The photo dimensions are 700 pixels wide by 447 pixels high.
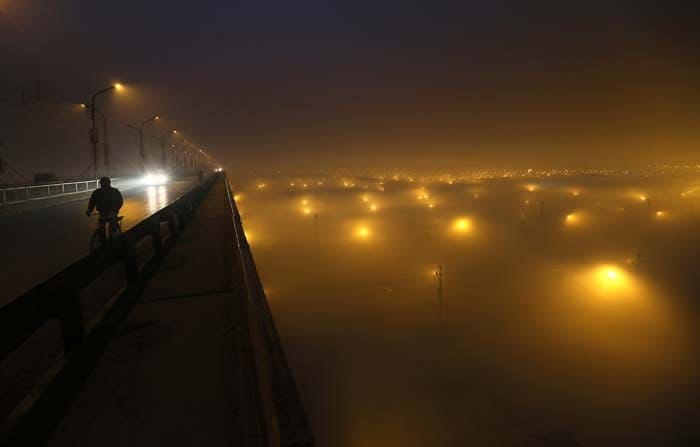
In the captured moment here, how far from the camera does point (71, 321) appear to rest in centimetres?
399

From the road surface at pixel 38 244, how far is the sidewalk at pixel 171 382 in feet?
12.2

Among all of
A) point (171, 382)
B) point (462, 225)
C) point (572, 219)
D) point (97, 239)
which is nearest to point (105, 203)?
point (97, 239)

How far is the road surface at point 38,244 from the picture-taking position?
8656 mm

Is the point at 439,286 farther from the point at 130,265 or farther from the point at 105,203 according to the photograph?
the point at 130,265

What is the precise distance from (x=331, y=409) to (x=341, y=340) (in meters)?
16.0

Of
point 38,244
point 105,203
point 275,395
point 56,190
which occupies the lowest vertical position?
point 275,395

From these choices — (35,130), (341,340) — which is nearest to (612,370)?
(341,340)

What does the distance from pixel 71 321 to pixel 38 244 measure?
11.4m

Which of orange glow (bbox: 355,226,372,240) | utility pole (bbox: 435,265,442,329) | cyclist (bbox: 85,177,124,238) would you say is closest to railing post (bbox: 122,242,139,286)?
cyclist (bbox: 85,177,124,238)

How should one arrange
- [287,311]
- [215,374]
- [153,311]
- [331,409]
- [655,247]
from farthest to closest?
1. [655,247]
2. [287,311]
3. [331,409]
4. [153,311]
5. [215,374]

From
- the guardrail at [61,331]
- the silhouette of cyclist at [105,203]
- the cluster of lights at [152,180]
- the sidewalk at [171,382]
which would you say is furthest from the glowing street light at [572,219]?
the guardrail at [61,331]

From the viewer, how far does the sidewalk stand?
3.48 m

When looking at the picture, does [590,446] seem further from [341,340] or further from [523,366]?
[341,340]

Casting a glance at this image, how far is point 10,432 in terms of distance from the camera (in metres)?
2.91
